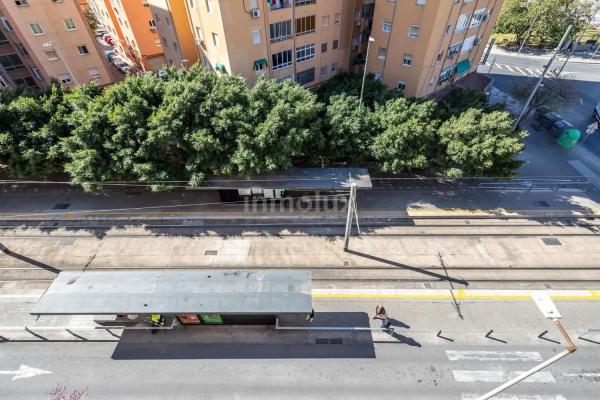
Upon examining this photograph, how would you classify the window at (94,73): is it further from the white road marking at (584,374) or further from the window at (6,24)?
the white road marking at (584,374)

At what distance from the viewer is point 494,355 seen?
728 inches

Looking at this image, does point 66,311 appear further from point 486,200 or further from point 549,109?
point 549,109

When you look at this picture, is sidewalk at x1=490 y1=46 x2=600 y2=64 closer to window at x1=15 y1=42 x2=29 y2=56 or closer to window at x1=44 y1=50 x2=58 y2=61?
window at x1=44 y1=50 x2=58 y2=61

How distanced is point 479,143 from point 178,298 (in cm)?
2718

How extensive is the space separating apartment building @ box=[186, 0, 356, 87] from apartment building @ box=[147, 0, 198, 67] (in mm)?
3534

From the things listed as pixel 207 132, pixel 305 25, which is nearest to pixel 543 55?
pixel 305 25

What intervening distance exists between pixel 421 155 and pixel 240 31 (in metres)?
20.6

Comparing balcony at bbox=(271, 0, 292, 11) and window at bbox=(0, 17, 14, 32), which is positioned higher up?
balcony at bbox=(271, 0, 292, 11)

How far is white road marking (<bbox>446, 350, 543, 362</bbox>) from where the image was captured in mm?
18359

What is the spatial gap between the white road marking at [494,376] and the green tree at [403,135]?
16.1 metres

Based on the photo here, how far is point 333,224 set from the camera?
87.7 feet

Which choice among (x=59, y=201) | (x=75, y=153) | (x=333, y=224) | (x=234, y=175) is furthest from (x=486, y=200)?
(x=59, y=201)

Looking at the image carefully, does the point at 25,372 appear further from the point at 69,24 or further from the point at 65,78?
the point at 69,24

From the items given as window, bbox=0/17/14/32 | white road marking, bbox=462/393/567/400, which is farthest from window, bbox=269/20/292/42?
white road marking, bbox=462/393/567/400
